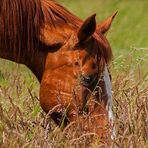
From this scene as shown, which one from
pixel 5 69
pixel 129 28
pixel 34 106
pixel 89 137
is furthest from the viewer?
pixel 129 28

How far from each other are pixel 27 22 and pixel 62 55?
12.4 inches

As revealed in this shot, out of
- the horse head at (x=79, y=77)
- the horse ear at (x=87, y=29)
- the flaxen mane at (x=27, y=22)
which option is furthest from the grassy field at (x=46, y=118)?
the horse ear at (x=87, y=29)

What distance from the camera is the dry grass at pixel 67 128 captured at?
180 inches

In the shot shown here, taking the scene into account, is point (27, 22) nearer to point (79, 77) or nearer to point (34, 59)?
point (34, 59)

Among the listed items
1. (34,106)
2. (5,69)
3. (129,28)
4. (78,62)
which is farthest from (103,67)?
(129,28)

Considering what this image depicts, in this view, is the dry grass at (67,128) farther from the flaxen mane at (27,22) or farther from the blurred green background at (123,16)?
the blurred green background at (123,16)

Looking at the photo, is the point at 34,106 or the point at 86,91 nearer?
the point at 86,91

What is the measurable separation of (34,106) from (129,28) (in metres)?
10.4

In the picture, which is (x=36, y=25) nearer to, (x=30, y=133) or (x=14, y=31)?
(x=14, y=31)

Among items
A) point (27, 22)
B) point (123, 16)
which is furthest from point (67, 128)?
point (123, 16)

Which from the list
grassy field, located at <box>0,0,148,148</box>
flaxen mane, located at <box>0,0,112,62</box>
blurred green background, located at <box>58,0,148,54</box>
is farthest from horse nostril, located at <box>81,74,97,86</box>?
blurred green background, located at <box>58,0,148,54</box>

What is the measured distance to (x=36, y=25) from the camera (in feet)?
16.4

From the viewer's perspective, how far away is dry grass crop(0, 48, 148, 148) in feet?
15.0

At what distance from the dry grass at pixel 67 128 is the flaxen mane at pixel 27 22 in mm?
371
